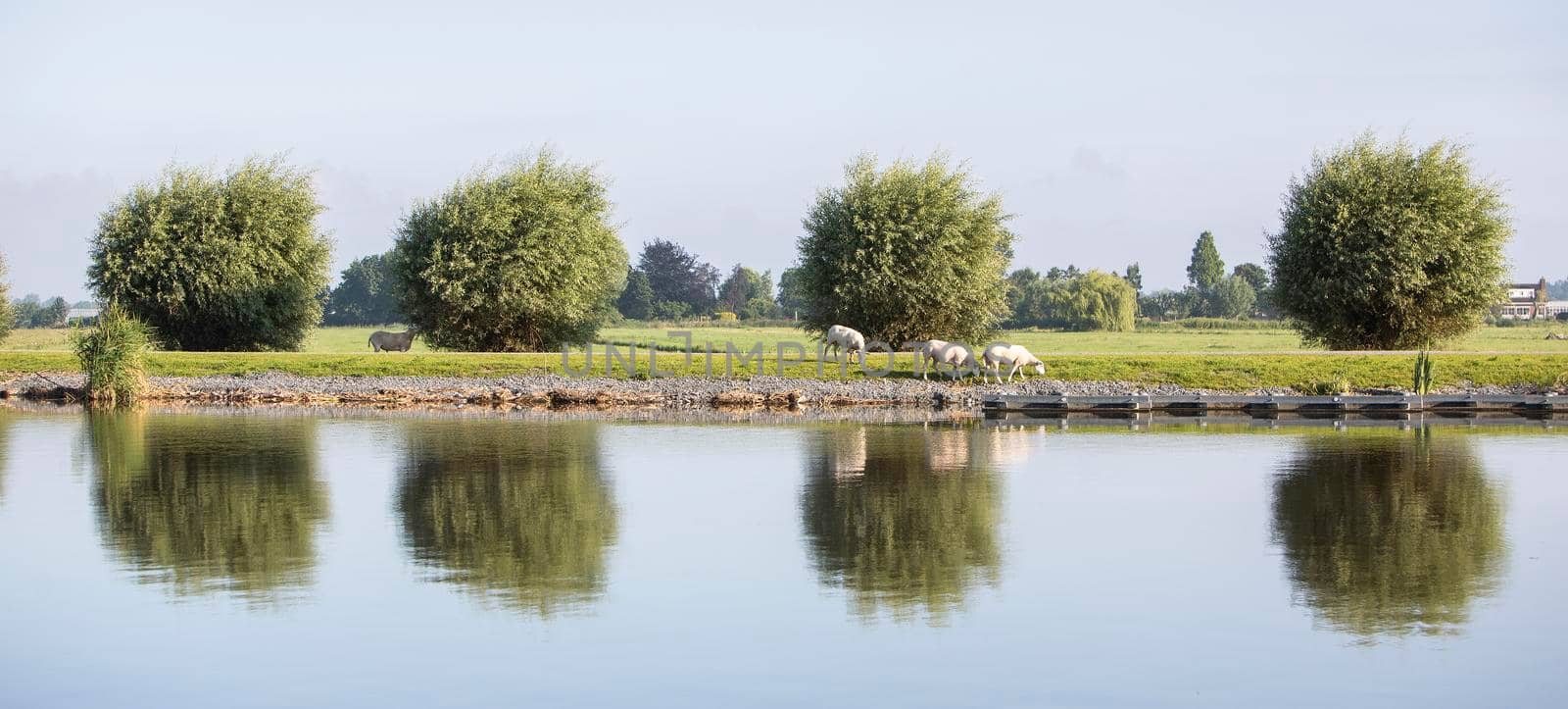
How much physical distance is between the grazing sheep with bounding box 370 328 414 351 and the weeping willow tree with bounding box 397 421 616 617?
21677mm

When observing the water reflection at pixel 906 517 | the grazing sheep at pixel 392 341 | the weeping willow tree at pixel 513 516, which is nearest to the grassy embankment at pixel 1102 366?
the grazing sheep at pixel 392 341

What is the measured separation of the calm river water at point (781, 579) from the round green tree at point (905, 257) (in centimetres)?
2099

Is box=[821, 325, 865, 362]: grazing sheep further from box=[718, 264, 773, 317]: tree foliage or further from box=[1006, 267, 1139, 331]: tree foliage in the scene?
box=[718, 264, 773, 317]: tree foliage

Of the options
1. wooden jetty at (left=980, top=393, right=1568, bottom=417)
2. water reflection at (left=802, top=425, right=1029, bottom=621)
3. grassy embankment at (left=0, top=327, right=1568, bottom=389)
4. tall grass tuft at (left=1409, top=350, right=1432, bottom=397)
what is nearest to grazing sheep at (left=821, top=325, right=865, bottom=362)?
grassy embankment at (left=0, top=327, right=1568, bottom=389)

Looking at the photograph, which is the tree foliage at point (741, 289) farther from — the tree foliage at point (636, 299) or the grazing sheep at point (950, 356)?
the grazing sheep at point (950, 356)

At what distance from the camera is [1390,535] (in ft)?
50.3

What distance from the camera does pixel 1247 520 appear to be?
16.5m

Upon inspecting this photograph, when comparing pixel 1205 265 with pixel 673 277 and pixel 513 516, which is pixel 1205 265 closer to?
pixel 673 277

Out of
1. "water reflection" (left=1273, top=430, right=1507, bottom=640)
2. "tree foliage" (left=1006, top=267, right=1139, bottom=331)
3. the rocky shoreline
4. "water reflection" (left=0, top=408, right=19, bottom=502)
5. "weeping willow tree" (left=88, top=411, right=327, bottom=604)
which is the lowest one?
"water reflection" (left=1273, top=430, right=1507, bottom=640)

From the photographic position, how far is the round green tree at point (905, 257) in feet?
144

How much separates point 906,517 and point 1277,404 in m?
18.3

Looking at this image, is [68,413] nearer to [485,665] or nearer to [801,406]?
[801,406]

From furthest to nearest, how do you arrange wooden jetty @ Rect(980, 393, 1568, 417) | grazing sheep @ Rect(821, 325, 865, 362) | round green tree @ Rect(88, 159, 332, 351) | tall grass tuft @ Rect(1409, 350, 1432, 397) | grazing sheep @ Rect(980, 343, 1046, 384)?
1. round green tree @ Rect(88, 159, 332, 351)
2. grazing sheep @ Rect(821, 325, 865, 362)
3. grazing sheep @ Rect(980, 343, 1046, 384)
4. tall grass tuft @ Rect(1409, 350, 1432, 397)
5. wooden jetty @ Rect(980, 393, 1568, 417)

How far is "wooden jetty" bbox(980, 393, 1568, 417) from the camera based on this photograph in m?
32.1
